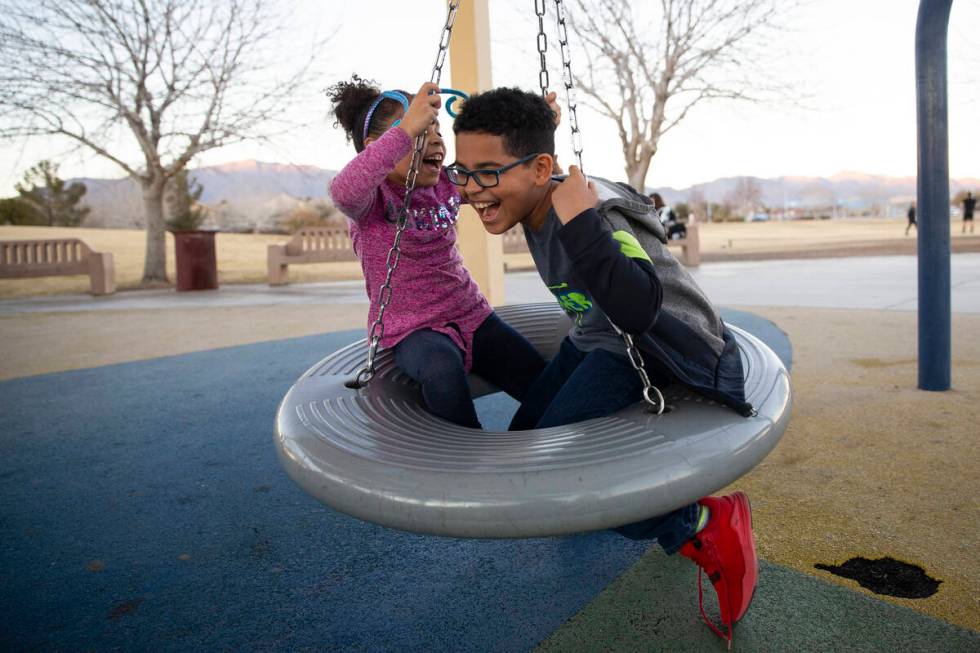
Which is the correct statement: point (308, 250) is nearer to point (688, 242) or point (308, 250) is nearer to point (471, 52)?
point (688, 242)

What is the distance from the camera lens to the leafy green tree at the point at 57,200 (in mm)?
29570

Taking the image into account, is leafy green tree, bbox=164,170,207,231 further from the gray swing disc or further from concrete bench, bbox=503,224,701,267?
the gray swing disc

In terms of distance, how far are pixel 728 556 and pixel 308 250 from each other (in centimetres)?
1132

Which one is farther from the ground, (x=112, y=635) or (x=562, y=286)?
(x=562, y=286)

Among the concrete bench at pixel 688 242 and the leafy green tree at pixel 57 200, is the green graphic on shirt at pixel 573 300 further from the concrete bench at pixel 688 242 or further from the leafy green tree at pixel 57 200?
the leafy green tree at pixel 57 200

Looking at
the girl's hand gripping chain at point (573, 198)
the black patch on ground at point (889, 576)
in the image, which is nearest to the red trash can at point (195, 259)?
the girl's hand gripping chain at point (573, 198)

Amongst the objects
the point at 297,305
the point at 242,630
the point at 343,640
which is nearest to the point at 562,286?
the point at 343,640

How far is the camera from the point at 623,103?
54.0 ft

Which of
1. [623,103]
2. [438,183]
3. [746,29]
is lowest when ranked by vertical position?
[438,183]

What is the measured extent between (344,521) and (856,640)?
147 centimetres

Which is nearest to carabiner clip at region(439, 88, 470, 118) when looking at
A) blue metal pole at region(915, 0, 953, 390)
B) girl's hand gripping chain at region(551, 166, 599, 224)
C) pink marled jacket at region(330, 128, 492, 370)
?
pink marled jacket at region(330, 128, 492, 370)

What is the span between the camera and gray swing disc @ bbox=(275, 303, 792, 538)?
1.23m

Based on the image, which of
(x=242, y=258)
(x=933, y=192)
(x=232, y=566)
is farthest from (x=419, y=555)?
(x=242, y=258)

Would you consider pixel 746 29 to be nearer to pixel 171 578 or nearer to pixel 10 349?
pixel 10 349
